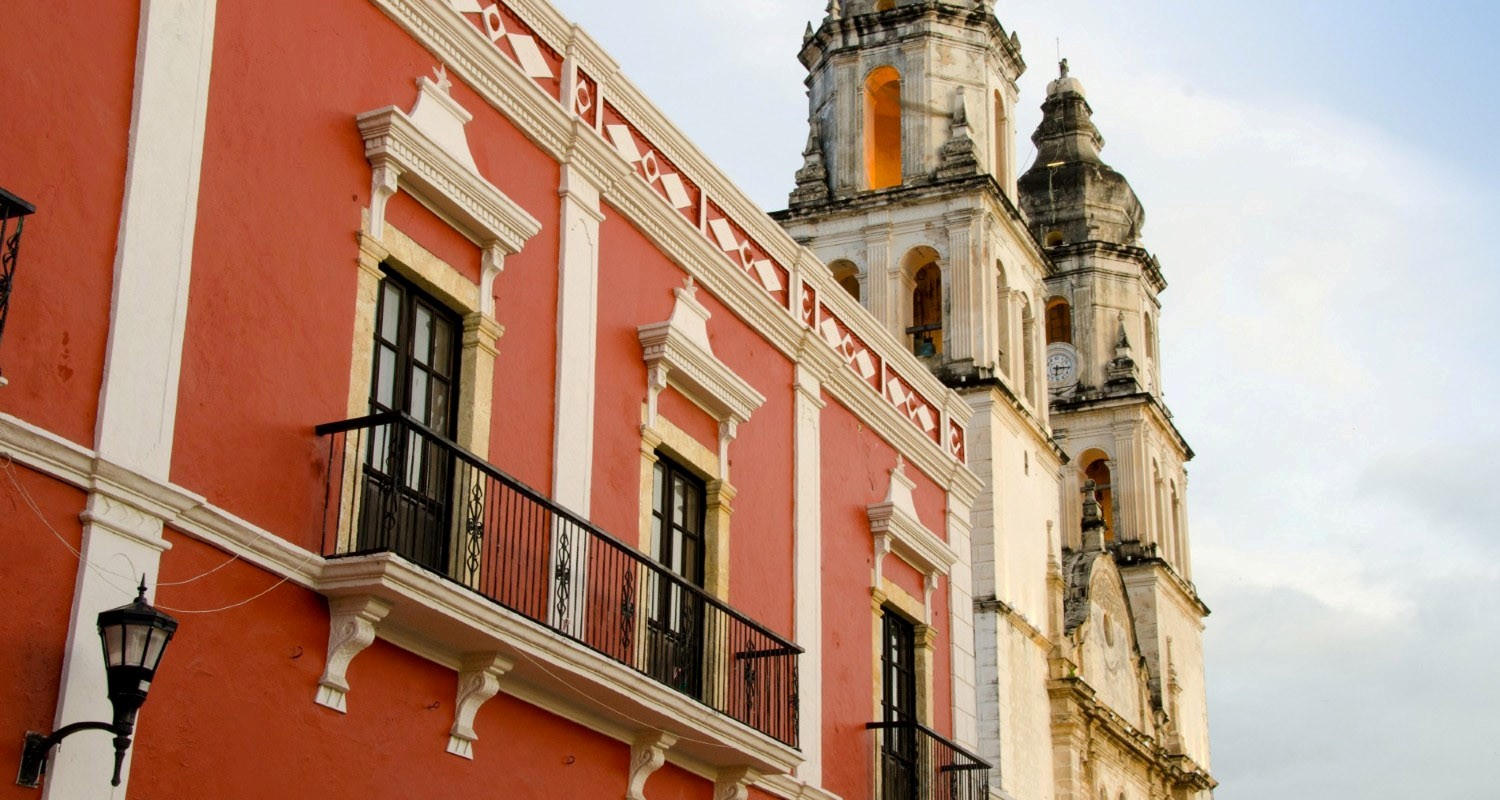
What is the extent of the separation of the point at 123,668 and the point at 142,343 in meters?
1.64

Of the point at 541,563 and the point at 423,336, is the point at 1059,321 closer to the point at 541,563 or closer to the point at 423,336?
the point at 541,563

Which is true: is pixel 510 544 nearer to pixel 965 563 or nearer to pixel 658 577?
pixel 658 577

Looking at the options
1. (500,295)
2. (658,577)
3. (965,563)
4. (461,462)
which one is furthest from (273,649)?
(965,563)

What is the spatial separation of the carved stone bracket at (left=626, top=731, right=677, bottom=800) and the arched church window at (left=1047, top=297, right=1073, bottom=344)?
3177 cm

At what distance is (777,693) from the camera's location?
13.5m

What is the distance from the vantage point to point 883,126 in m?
33.2

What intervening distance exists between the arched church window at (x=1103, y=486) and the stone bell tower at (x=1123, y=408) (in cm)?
2

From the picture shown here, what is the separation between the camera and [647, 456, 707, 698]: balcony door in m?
12.6

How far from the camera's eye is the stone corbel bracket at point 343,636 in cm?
966

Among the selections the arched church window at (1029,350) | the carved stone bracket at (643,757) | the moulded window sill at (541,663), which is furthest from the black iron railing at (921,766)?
the arched church window at (1029,350)

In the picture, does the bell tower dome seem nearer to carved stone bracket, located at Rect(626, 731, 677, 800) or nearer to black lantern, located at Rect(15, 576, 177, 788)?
carved stone bracket, located at Rect(626, 731, 677, 800)

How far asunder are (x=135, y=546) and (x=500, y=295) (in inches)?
137

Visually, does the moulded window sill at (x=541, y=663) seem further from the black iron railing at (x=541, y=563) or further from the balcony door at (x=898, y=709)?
the balcony door at (x=898, y=709)

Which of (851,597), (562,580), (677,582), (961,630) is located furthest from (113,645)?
(961,630)
